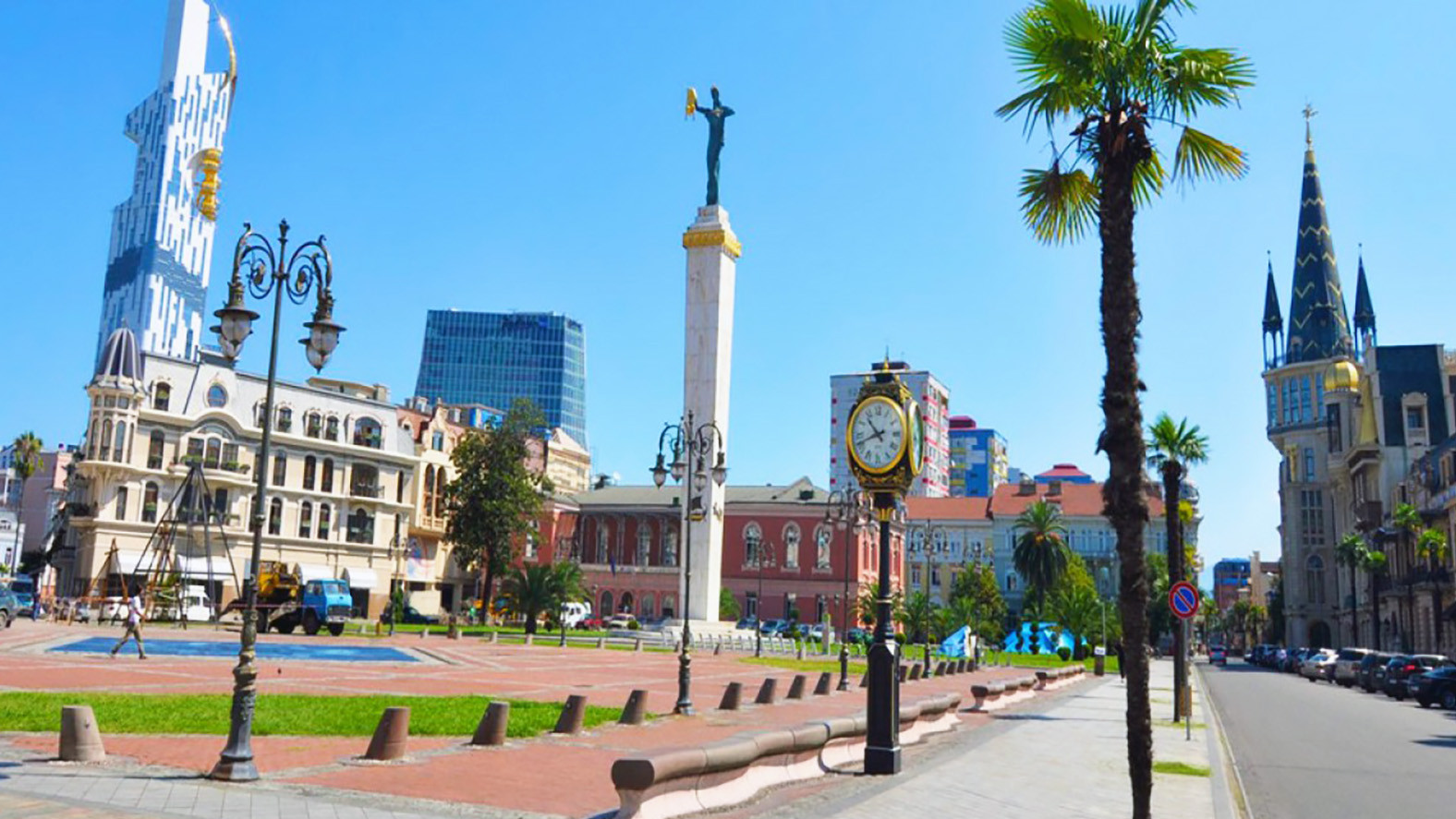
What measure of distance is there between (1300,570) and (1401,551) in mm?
36234

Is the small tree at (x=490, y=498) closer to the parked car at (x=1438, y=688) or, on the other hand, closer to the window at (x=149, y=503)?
the window at (x=149, y=503)

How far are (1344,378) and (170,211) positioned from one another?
154 metres

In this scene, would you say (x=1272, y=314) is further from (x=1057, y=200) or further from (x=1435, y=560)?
(x=1057, y=200)

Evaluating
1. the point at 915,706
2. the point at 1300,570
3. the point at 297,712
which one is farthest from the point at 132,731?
the point at 1300,570

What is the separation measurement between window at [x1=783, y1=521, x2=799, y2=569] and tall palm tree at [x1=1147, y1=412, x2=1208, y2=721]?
4634 centimetres

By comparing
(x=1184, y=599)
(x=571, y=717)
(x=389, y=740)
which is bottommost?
(x=571, y=717)

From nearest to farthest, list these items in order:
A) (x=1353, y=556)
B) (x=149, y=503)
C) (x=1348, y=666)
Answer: (x=1348, y=666) < (x=149, y=503) < (x=1353, y=556)

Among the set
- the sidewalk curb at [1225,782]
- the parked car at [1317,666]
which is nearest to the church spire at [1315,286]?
the parked car at [1317,666]

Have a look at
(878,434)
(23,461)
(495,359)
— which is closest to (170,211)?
(495,359)

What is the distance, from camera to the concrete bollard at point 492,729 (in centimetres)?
1372

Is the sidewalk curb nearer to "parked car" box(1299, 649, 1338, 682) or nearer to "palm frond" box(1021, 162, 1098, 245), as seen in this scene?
"palm frond" box(1021, 162, 1098, 245)

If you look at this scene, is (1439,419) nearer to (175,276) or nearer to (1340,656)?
(1340,656)

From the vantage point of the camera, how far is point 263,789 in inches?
404

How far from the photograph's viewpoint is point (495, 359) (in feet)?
618
